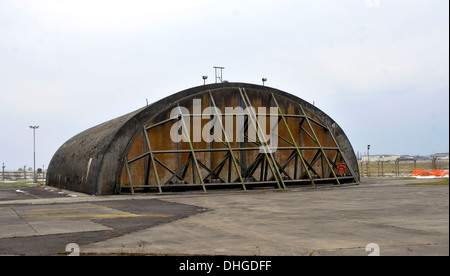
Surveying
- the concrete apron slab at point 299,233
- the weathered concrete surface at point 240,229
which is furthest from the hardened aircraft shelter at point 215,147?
the concrete apron slab at point 299,233

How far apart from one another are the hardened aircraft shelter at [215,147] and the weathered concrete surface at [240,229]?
9203 mm

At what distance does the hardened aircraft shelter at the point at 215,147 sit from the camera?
92.6ft

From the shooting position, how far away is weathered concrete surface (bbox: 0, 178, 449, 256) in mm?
9367

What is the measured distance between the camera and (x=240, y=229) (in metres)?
12.3

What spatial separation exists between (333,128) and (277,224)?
80.7 feet

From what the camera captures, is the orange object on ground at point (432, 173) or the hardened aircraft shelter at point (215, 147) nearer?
the hardened aircraft shelter at point (215, 147)

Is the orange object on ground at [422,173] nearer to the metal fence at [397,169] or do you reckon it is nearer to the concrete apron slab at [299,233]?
the metal fence at [397,169]

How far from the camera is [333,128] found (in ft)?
119

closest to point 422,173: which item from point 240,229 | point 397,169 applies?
point 397,169

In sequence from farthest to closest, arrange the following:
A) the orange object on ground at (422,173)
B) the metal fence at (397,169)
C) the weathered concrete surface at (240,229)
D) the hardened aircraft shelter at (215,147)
Answer: 1. the orange object on ground at (422,173)
2. the metal fence at (397,169)
3. the hardened aircraft shelter at (215,147)
4. the weathered concrete surface at (240,229)

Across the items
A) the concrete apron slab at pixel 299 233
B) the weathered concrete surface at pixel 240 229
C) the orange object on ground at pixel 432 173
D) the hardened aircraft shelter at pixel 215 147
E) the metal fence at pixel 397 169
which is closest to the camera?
the concrete apron slab at pixel 299 233

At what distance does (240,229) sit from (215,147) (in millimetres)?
19491

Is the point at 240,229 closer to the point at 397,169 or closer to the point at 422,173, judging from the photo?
the point at 422,173

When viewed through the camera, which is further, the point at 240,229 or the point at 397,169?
the point at 397,169
